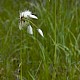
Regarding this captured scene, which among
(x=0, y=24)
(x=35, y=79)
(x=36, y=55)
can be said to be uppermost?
(x=0, y=24)

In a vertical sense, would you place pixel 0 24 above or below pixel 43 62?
above

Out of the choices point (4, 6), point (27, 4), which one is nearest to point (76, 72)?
point (27, 4)

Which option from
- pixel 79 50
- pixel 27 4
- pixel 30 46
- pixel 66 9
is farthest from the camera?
pixel 27 4

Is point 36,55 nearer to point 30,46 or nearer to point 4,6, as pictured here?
point 30,46

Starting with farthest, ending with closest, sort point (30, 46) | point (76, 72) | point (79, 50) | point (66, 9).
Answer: point (66, 9) → point (30, 46) → point (79, 50) → point (76, 72)

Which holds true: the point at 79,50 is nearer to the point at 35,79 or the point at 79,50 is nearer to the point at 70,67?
the point at 70,67

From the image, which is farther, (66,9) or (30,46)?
(66,9)

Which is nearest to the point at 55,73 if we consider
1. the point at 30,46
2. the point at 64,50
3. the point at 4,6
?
the point at 64,50
